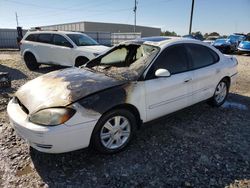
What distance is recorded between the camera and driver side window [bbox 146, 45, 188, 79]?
148 inches

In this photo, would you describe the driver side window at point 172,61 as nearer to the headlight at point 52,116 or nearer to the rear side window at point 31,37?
the headlight at point 52,116

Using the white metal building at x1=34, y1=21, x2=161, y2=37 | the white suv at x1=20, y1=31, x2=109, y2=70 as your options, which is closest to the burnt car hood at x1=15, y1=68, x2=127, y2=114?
the white suv at x1=20, y1=31, x2=109, y2=70

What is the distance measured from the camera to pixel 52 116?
285 centimetres

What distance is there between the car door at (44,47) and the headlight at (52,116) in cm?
740

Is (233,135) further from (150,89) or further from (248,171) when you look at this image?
(150,89)

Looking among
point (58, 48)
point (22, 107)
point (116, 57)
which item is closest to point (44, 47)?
point (58, 48)

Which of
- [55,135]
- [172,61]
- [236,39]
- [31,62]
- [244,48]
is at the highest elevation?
[172,61]

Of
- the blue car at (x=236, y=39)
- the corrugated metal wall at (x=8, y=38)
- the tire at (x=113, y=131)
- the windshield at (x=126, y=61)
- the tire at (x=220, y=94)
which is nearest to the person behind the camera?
the tire at (x=113, y=131)

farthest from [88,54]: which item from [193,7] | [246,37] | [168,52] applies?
[193,7]

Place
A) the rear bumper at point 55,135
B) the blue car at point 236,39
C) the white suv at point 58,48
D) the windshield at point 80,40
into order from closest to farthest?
the rear bumper at point 55,135, the white suv at point 58,48, the windshield at point 80,40, the blue car at point 236,39

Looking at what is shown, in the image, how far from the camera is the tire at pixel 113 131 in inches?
123

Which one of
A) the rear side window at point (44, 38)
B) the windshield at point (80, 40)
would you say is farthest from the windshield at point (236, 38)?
the rear side window at point (44, 38)

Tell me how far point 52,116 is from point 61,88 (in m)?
0.55

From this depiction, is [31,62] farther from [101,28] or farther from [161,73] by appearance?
[101,28]
